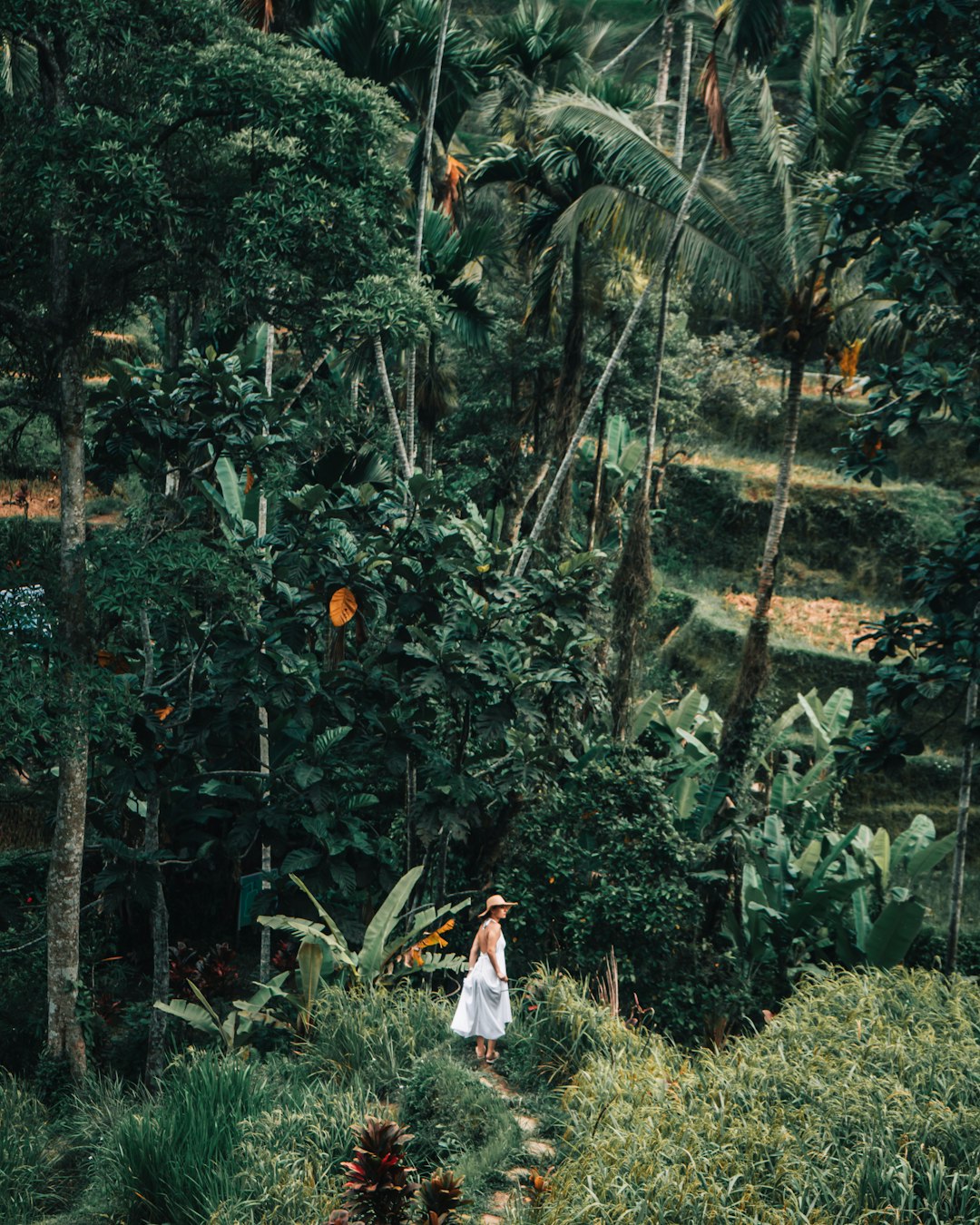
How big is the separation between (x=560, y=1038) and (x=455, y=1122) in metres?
1.45

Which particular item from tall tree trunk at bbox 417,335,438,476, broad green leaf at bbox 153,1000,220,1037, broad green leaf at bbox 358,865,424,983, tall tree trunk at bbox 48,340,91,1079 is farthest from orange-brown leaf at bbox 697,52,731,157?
broad green leaf at bbox 153,1000,220,1037

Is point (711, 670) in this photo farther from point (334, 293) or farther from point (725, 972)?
point (334, 293)

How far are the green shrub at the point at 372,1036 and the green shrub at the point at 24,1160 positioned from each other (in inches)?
63.2

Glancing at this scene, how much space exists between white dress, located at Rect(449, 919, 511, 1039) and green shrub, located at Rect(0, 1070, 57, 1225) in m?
2.58

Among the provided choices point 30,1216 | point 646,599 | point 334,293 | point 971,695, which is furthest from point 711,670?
point 30,1216

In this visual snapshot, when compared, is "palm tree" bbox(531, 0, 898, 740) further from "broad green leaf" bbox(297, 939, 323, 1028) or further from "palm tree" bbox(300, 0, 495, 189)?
"broad green leaf" bbox(297, 939, 323, 1028)

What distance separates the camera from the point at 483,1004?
7.51 m

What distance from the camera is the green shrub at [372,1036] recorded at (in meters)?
7.02

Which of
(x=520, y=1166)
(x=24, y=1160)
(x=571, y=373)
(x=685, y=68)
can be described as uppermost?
(x=685, y=68)

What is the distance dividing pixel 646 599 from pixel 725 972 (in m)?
4.66

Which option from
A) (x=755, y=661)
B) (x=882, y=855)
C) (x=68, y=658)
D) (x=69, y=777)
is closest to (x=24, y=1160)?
(x=69, y=777)

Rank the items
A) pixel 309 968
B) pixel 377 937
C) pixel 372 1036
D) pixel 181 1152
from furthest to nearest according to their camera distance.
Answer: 1. pixel 377 937
2. pixel 309 968
3. pixel 372 1036
4. pixel 181 1152

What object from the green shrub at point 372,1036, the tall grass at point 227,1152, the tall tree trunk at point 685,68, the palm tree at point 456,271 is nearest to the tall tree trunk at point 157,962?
the green shrub at point 372,1036

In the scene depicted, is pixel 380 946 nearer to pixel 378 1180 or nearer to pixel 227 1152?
pixel 227 1152
